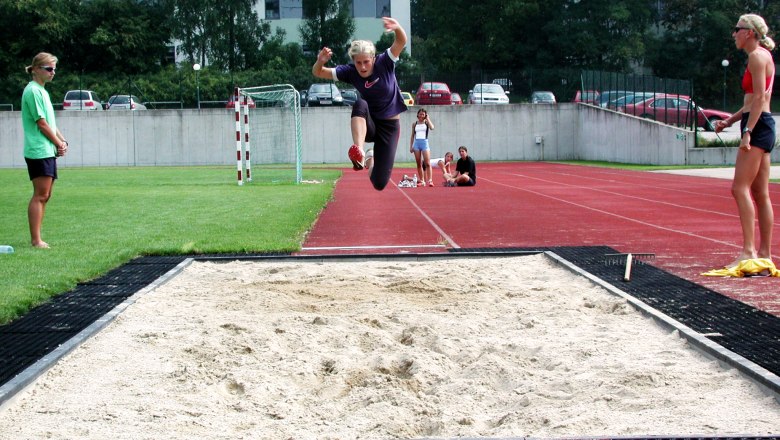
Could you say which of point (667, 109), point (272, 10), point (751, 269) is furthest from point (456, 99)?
point (751, 269)

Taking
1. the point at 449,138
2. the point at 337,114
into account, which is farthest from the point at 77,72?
the point at 449,138

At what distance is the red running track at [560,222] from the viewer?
363 inches

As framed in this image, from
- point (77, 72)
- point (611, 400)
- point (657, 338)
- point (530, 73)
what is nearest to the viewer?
point (611, 400)

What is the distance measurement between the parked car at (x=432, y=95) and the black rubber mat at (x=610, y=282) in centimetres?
3580

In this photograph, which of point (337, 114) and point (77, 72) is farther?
point (77, 72)

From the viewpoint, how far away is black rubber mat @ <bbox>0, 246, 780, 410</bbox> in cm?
507

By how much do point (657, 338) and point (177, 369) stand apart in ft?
8.87

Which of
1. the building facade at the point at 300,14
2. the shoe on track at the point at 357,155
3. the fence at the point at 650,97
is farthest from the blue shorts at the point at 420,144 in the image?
the building facade at the point at 300,14

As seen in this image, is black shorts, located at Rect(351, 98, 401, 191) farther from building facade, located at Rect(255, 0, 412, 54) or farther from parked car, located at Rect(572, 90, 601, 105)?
building facade, located at Rect(255, 0, 412, 54)

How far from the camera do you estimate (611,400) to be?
4.17 m

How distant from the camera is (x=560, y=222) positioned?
12.9 metres

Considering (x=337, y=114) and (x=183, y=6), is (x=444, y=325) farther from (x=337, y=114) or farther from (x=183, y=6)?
(x=183, y=6)

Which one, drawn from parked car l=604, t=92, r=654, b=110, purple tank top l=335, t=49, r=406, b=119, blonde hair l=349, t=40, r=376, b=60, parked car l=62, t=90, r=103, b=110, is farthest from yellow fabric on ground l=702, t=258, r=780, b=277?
parked car l=62, t=90, r=103, b=110

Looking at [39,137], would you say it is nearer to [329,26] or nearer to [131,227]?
[131,227]
